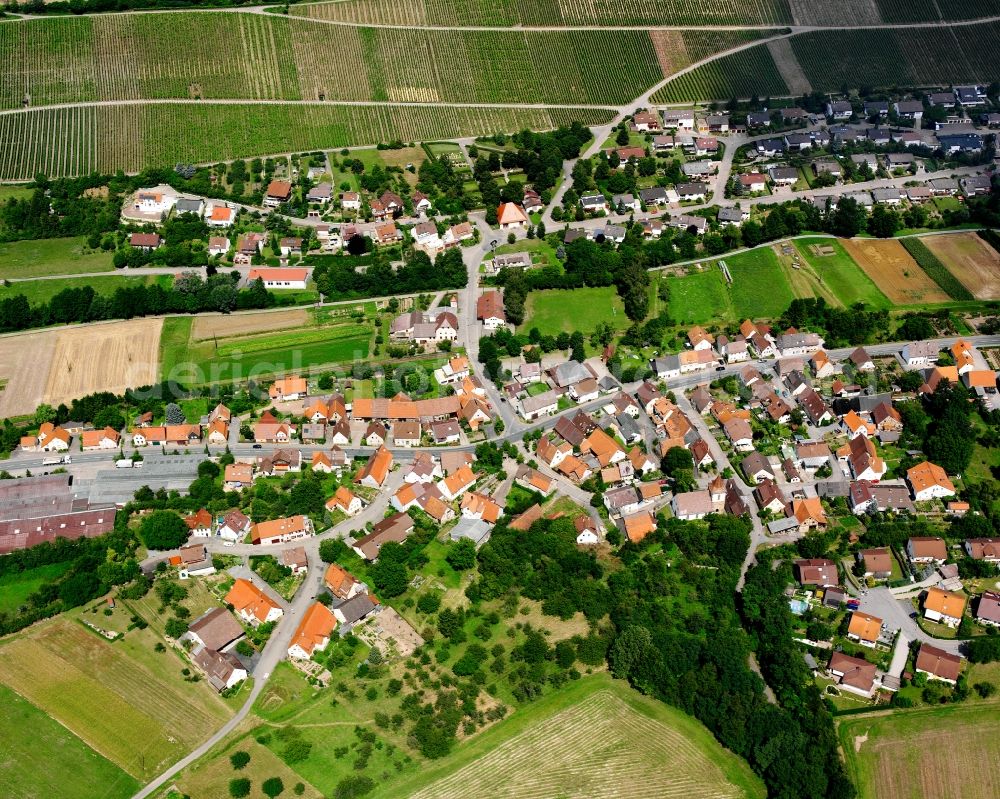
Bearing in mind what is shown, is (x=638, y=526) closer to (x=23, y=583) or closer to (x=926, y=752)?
(x=926, y=752)

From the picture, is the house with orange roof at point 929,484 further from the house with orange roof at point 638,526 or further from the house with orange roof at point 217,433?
the house with orange roof at point 217,433

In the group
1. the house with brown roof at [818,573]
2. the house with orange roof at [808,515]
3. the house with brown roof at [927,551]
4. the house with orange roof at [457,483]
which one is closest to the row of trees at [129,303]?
the house with orange roof at [457,483]

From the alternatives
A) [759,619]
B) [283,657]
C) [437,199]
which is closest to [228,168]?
[437,199]

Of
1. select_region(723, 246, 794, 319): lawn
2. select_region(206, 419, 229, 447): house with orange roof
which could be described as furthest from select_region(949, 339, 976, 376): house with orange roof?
select_region(206, 419, 229, 447): house with orange roof

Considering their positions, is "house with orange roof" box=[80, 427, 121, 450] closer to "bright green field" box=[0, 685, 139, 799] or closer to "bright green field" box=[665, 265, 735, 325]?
"bright green field" box=[0, 685, 139, 799]

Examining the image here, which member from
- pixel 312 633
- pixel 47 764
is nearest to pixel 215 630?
pixel 312 633
